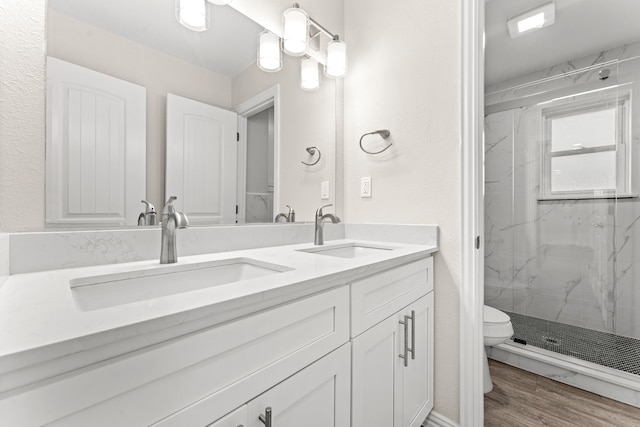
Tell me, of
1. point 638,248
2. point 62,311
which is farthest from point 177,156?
point 638,248

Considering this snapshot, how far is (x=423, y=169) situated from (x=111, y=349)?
4.40ft

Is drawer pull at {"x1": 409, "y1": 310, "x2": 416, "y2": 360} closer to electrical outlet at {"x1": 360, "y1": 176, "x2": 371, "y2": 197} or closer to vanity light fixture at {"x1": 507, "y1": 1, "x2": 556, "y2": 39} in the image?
electrical outlet at {"x1": 360, "y1": 176, "x2": 371, "y2": 197}

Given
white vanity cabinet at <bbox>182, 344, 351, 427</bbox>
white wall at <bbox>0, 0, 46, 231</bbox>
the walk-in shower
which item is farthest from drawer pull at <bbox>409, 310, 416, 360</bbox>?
the walk-in shower

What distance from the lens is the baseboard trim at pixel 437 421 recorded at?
127cm

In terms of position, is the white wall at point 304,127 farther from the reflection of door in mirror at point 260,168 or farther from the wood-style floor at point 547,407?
the wood-style floor at point 547,407

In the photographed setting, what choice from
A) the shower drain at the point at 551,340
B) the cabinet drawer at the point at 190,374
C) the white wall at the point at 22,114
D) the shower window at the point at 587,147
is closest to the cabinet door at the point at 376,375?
the cabinet drawer at the point at 190,374

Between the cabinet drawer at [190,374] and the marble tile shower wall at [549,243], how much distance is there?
8.28 ft

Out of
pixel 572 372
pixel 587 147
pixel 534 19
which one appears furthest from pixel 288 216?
pixel 587 147

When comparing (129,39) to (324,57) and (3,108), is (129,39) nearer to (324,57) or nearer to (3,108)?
(3,108)

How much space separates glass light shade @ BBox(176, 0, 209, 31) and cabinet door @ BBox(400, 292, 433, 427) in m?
1.36

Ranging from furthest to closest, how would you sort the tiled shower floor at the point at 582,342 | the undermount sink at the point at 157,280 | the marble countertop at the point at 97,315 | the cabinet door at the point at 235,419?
the tiled shower floor at the point at 582,342 < the undermount sink at the point at 157,280 < the cabinet door at the point at 235,419 < the marble countertop at the point at 97,315

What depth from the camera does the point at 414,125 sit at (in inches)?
56.4

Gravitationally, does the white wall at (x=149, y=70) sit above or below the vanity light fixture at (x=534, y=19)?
below

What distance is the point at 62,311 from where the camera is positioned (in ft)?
1.49
